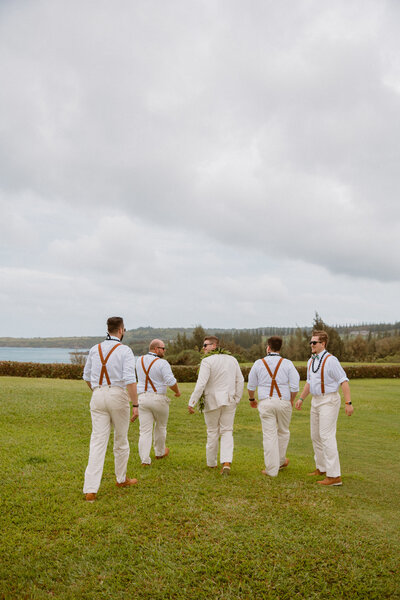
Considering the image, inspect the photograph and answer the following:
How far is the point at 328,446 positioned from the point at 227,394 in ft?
6.71

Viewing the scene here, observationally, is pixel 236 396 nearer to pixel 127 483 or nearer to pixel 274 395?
pixel 274 395

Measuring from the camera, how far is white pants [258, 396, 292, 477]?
7836 mm

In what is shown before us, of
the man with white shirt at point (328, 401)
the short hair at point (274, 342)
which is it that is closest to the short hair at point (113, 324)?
the short hair at point (274, 342)

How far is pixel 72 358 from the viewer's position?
3456 cm

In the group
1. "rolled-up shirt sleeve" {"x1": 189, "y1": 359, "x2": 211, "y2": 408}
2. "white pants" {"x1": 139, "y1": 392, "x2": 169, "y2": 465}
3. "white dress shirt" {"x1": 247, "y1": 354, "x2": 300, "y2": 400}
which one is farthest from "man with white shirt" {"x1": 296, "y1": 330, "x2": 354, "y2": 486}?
"white pants" {"x1": 139, "y1": 392, "x2": 169, "y2": 465}

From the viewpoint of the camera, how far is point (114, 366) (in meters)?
6.73

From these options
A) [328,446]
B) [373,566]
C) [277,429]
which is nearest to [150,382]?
[277,429]

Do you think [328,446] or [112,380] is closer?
[112,380]

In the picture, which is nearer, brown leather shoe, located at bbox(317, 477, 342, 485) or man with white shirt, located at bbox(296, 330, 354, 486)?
man with white shirt, located at bbox(296, 330, 354, 486)

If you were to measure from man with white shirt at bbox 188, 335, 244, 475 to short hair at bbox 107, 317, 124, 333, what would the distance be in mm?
1969

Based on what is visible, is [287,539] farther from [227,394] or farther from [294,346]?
[294,346]

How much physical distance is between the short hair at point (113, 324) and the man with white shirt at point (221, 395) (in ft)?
6.46

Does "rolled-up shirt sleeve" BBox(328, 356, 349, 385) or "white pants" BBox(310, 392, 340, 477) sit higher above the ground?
"rolled-up shirt sleeve" BBox(328, 356, 349, 385)

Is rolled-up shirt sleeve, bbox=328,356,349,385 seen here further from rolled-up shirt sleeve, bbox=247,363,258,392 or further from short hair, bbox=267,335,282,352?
rolled-up shirt sleeve, bbox=247,363,258,392
